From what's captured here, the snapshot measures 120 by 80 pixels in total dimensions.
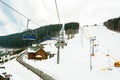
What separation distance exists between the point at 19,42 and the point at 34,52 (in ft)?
321

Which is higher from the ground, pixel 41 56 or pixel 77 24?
pixel 77 24

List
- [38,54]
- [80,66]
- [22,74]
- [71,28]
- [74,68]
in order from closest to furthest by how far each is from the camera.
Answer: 1. [22,74]
2. [74,68]
3. [80,66]
4. [38,54]
5. [71,28]

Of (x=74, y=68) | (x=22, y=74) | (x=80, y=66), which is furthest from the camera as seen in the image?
(x=80, y=66)

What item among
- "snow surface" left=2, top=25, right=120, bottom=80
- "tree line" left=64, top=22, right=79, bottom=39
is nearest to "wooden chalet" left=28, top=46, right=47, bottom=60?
Result: "snow surface" left=2, top=25, right=120, bottom=80

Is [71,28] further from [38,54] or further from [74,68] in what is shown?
[74,68]

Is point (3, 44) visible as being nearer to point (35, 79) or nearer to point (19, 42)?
point (19, 42)

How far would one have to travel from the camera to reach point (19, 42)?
159 metres

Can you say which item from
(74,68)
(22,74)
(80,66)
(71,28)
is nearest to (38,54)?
(80,66)

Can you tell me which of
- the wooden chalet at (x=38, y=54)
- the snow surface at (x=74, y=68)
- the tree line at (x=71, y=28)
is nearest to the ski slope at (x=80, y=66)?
the snow surface at (x=74, y=68)

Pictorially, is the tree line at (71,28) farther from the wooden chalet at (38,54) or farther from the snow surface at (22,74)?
the snow surface at (22,74)

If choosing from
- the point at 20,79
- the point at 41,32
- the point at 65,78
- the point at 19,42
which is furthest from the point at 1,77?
the point at 19,42

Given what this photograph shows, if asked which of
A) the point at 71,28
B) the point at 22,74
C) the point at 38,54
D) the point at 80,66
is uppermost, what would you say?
the point at 71,28

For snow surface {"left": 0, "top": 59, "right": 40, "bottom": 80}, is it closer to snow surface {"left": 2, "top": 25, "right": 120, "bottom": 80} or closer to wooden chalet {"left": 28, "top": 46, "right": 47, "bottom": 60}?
snow surface {"left": 2, "top": 25, "right": 120, "bottom": 80}

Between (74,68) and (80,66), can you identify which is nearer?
(74,68)
